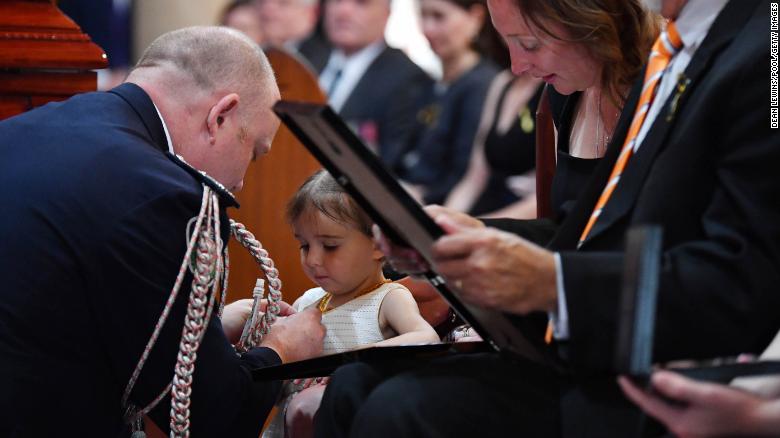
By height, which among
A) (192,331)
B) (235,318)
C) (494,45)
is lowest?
(494,45)

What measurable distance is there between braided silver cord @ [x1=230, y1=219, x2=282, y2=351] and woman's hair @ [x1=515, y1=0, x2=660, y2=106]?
754mm

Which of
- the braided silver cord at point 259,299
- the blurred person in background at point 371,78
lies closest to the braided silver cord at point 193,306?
the braided silver cord at point 259,299

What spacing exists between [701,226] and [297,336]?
1.04 meters

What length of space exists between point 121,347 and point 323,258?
549 millimetres

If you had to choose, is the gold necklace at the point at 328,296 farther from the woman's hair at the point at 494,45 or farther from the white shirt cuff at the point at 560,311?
the woman's hair at the point at 494,45

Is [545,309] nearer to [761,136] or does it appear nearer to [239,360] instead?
[761,136]

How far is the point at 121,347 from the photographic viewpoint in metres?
2.33

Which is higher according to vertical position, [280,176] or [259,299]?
[259,299]

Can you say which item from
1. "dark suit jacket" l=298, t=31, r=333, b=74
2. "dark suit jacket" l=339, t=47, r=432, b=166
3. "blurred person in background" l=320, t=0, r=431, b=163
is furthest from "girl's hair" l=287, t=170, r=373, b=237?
"dark suit jacket" l=298, t=31, r=333, b=74

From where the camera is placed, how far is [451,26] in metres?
6.36

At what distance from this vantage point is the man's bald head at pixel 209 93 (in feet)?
8.52

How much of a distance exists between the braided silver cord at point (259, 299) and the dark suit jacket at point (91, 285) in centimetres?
22

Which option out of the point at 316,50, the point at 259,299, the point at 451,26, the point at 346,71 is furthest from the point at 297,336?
the point at 316,50

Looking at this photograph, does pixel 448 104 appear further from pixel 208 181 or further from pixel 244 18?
pixel 208 181
